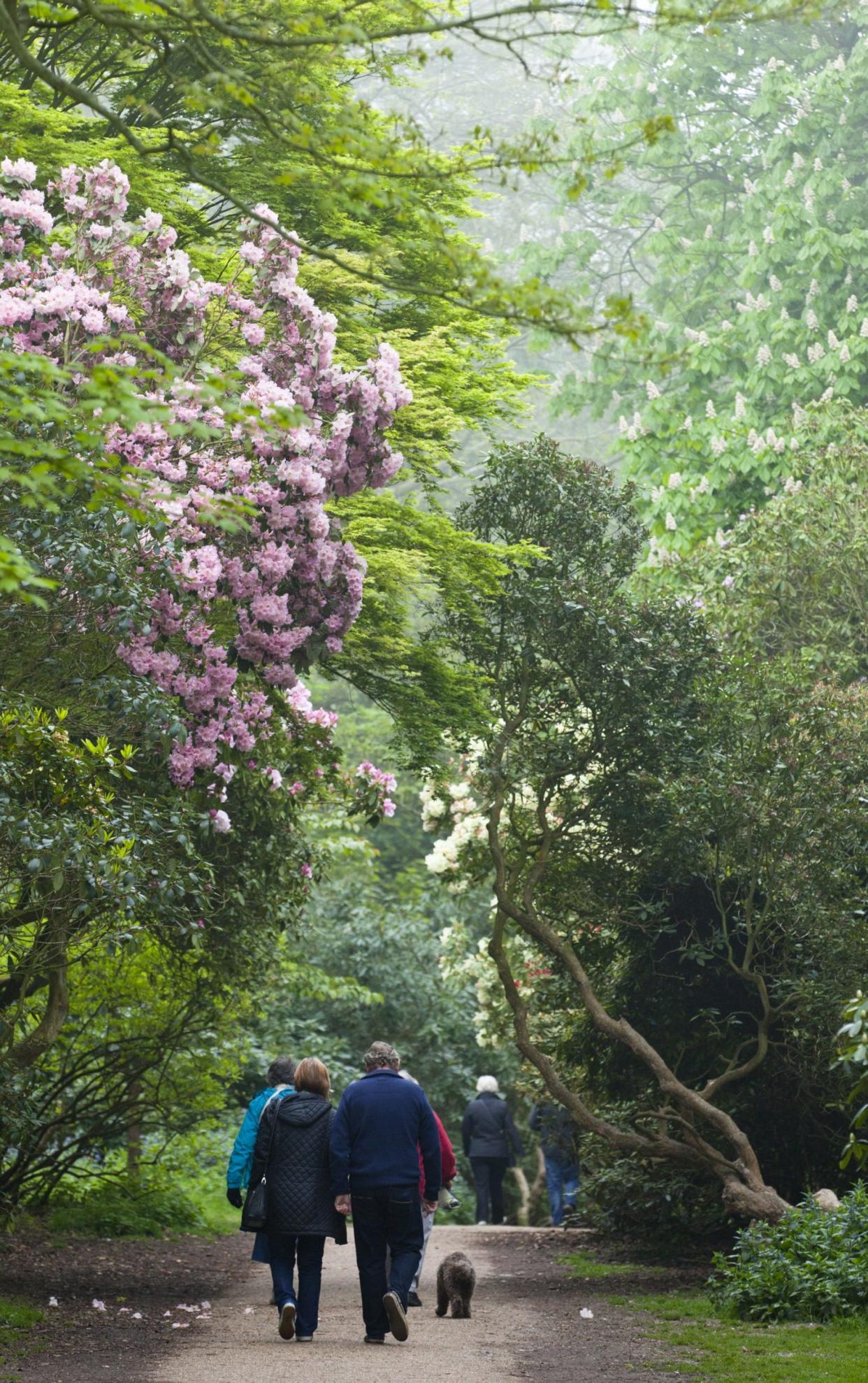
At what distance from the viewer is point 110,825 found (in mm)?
8102

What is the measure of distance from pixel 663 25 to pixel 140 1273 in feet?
32.4

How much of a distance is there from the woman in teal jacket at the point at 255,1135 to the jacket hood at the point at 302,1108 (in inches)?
4.4

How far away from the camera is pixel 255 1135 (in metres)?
9.91

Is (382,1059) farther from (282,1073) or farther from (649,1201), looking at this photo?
(649,1201)

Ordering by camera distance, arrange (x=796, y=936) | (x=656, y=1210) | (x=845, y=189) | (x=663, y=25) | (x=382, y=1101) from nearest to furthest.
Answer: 1. (x=663, y=25)
2. (x=382, y=1101)
3. (x=796, y=936)
4. (x=656, y=1210)
5. (x=845, y=189)

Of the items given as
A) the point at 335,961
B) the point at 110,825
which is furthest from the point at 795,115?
the point at 110,825

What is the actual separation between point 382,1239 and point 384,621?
14.5 feet

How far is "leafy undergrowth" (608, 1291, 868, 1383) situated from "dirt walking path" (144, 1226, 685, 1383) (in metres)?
0.21

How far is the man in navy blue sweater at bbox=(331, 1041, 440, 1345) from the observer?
29.9ft

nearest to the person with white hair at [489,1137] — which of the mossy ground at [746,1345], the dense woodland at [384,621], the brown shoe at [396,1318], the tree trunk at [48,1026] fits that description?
the dense woodland at [384,621]

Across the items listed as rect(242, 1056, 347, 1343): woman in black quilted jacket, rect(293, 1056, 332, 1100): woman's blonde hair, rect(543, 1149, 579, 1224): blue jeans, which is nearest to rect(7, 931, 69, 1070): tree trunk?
rect(293, 1056, 332, 1100): woman's blonde hair

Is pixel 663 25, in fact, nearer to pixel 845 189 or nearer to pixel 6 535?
pixel 6 535

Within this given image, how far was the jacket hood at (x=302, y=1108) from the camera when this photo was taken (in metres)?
9.41

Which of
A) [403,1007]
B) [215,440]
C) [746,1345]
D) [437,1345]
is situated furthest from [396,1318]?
[403,1007]
